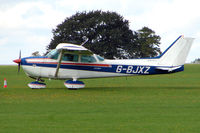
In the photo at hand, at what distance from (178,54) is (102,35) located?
110 feet

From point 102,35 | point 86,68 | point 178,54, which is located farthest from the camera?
point 102,35

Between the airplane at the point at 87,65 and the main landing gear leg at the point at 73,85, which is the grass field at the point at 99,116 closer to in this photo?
the main landing gear leg at the point at 73,85

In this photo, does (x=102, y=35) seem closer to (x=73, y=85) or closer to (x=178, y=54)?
(x=178, y=54)

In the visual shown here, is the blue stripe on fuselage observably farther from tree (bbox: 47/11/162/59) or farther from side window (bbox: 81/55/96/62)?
tree (bbox: 47/11/162/59)

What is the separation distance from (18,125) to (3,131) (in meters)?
0.73

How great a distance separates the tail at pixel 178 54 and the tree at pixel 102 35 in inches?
1255

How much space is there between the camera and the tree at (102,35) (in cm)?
5288

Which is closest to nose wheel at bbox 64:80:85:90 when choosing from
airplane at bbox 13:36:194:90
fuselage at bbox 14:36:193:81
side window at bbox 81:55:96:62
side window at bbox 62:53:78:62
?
airplane at bbox 13:36:194:90

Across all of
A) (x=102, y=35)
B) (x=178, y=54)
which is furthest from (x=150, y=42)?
(x=178, y=54)

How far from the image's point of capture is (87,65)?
64.4 feet

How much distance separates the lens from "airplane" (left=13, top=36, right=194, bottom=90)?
19.4 metres

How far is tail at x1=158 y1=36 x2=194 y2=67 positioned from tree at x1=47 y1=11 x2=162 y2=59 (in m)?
31.9

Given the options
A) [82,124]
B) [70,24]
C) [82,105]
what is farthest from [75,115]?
[70,24]

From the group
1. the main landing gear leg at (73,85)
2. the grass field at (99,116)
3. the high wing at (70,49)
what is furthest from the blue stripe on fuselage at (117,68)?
the grass field at (99,116)
